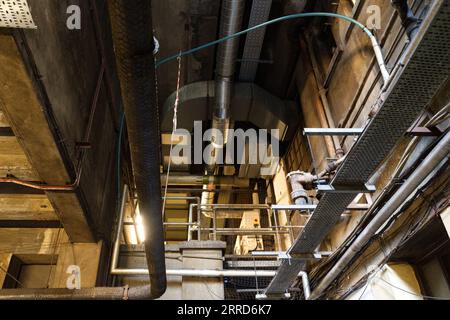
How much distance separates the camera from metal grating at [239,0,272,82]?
4.65 meters

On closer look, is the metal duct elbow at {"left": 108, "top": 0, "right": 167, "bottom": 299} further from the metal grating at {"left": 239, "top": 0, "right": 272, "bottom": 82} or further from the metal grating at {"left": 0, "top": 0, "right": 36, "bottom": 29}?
the metal grating at {"left": 239, "top": 0, "right": 272, "bottom": 82}

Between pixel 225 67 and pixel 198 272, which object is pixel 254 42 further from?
pixel 198 272

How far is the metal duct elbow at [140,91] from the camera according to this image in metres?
1.21

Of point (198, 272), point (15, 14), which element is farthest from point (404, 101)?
point (198, 272)

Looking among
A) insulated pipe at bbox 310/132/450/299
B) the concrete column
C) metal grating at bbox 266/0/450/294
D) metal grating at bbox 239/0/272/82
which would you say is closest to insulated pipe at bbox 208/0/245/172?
metal grating at bbox 239/0/272/82

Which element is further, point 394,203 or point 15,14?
point 394,203

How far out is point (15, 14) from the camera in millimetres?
1897

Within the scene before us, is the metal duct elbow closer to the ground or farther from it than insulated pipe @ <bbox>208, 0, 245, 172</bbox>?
A: closer to the ground

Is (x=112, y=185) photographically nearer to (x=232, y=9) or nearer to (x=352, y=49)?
(x=232, y=9)

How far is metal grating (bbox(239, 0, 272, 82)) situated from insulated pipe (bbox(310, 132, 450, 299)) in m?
3.28

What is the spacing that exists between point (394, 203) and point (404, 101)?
3.59ft

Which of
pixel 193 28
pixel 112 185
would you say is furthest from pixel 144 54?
pixel 193 28

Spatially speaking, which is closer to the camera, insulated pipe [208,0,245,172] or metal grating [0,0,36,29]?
metal grating [0,0,36,29]

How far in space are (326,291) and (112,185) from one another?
3222 mm
